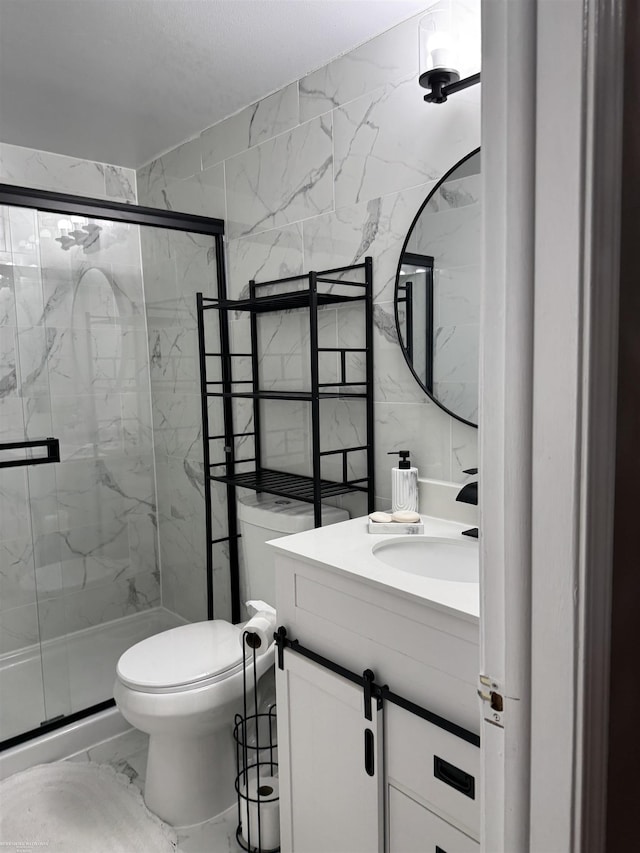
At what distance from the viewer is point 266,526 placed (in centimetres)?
204

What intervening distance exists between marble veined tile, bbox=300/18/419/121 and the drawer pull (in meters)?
1.69

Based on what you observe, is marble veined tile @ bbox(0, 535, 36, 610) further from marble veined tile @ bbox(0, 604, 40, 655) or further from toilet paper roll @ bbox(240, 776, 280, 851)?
toilet paper roll @ bbox(240, 776, 280, 851)

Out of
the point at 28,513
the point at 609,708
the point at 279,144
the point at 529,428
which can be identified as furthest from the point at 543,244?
the point at 28,513

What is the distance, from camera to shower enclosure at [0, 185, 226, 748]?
2303 mm

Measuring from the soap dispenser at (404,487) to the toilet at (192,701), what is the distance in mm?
334

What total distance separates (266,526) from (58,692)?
109 cm

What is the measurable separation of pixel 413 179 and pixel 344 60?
0.51 meters

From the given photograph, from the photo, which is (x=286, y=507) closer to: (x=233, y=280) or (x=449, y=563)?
(x=449, y=563)

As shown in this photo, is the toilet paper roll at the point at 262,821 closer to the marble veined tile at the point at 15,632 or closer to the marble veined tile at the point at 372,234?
the marble veined tile at the point at 15,632

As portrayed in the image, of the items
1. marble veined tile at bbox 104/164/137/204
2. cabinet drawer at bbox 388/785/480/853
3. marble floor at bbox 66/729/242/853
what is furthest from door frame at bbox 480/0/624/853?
marble veined tile at bbox 104/164/137/204

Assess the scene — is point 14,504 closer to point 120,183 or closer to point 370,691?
point 120,183

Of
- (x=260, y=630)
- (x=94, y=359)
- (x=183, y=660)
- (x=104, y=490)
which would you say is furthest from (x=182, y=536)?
(x=260, y=630)

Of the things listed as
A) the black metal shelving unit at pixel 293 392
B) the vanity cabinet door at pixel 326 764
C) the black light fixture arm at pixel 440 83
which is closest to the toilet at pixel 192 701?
the black metal shelving unit at pixel 293 392

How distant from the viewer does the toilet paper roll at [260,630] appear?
168 cm
